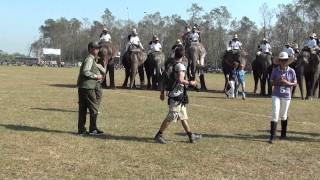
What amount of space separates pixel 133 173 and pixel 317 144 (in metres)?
4.97

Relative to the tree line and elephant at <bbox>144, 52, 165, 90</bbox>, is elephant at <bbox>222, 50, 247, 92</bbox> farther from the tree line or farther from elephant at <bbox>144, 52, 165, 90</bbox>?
the tree line

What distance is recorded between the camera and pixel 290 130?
48.5 feet

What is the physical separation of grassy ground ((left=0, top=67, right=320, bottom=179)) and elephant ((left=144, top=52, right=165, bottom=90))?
10.6 metres

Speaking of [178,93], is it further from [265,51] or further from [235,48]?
[265,51]

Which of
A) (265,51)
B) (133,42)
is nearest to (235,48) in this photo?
(265,51)

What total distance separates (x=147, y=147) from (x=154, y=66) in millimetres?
17483

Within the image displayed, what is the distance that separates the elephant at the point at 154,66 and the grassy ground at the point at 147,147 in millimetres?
10616

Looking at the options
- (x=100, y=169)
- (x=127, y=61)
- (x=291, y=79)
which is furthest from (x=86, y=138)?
(x=127, y=61)

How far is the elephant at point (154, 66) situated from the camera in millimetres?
28844

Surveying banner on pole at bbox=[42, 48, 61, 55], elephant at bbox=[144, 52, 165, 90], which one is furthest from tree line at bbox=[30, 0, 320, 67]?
elephant at bbox=[144, 52, 165, 90]

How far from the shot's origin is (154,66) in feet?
94.9

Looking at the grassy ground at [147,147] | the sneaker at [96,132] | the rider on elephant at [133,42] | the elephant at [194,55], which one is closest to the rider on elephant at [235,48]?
the elephant at [194,55]

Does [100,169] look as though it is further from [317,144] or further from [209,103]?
[209,103]

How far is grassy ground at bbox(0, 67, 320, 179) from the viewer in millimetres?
9562
